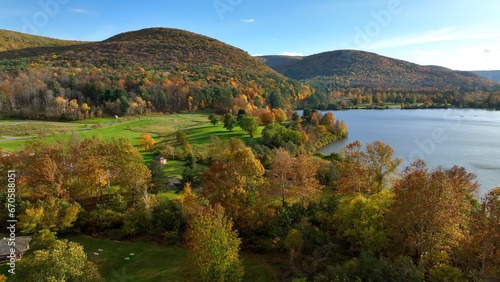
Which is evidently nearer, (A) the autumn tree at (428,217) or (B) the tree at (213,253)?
(A) the autumn tree at (428,217)

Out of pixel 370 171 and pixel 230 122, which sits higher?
pixel 230 122

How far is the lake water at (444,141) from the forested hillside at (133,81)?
3255cm

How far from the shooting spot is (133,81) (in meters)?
93.3

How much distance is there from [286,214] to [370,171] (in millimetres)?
13031

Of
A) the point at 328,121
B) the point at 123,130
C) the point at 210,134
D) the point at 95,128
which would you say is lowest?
the point at 210,134

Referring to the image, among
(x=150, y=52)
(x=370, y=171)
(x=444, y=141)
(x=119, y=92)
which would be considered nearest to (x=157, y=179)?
(x=370, y=171)

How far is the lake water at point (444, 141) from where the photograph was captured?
44.9m

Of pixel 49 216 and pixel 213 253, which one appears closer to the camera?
pixel 213 253

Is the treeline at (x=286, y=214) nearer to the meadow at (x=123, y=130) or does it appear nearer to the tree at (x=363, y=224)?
the tree at (x=363, y=224)

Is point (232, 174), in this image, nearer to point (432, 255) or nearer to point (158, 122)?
point (432, 255)

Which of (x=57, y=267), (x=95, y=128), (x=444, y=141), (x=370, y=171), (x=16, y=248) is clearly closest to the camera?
(x=57, y=267)

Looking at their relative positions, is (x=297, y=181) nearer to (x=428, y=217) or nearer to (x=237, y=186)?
(x=237, y=186)

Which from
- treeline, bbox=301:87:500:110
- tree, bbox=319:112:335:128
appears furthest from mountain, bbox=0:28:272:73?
tree, bbox=319:112:335:128

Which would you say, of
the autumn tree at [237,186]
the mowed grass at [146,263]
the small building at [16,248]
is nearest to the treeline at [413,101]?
the autumn tree at [237,186]
